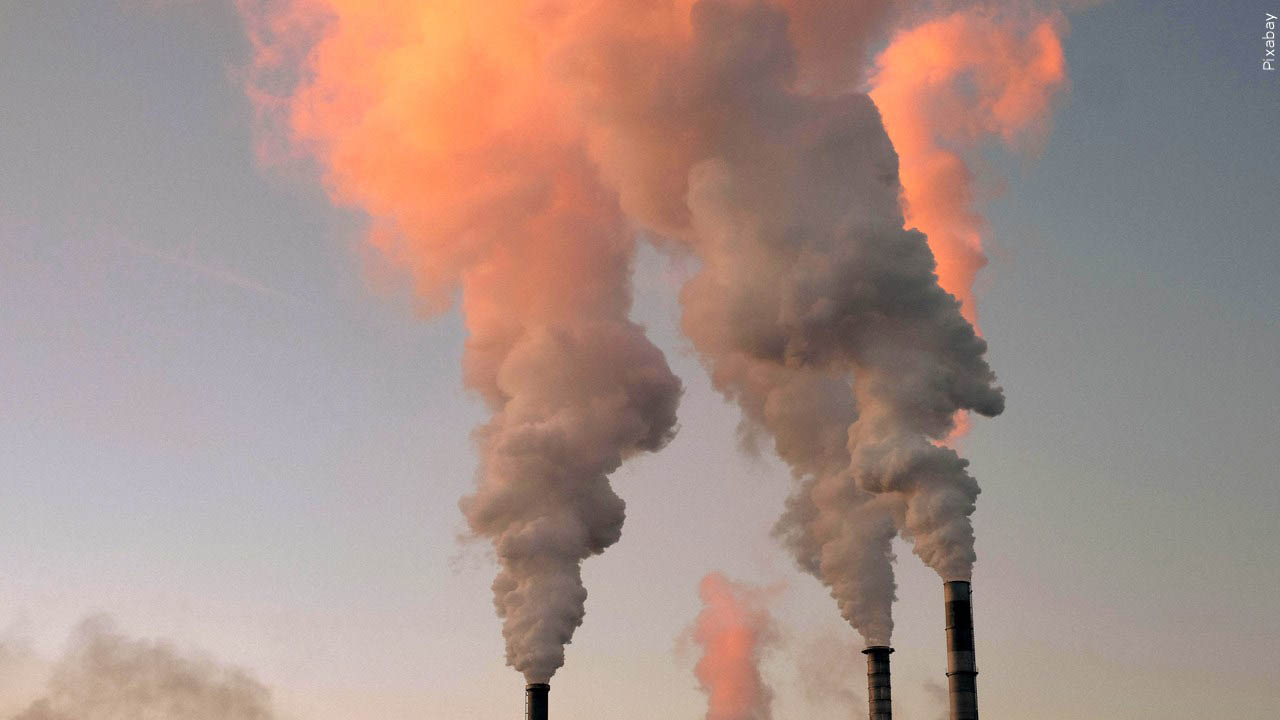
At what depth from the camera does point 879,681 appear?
62562mm

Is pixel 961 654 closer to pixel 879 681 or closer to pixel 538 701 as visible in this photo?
pixel 879 681

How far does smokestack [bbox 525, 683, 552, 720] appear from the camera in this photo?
58.8 m

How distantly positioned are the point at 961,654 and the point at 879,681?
496 inches

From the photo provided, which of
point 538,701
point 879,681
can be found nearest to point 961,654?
point 879,681

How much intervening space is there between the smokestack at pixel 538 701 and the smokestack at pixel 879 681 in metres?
15.7

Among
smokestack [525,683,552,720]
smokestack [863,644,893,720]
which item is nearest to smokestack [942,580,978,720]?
smokestack [863,644,893,720]

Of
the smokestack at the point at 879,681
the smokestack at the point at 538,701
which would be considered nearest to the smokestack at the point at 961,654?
the smokestack at the point at 879,681

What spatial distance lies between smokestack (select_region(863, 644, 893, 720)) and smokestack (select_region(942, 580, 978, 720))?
38.7 feet

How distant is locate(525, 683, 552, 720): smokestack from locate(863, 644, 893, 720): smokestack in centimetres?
1569

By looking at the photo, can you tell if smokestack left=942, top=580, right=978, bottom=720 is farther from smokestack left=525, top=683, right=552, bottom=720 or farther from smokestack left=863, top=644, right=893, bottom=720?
smokestack left=525, top=683, right=552, bottom=720

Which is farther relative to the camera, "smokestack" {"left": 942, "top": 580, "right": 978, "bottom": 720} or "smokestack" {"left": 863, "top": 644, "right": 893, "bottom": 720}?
"smokestack" {"left": 863, "top": 644, "right": 893, "bottom": 720}

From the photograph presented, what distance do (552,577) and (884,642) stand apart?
16.7 meters

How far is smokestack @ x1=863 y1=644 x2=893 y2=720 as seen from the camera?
6241 cm

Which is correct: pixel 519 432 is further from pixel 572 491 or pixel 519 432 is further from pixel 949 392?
pixel 949 392
